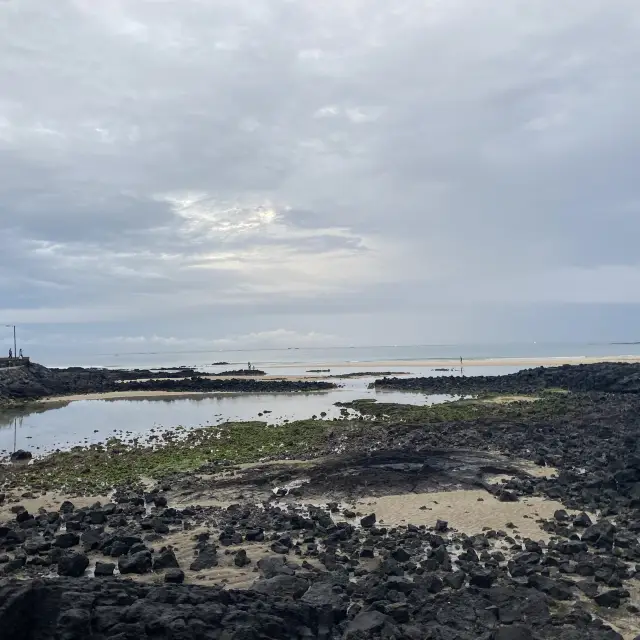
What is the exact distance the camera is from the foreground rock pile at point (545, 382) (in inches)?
1907

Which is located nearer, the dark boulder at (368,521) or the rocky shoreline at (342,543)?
the rocky shoreline at (342,543)

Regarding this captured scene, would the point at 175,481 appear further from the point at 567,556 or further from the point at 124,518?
the point at 567,556

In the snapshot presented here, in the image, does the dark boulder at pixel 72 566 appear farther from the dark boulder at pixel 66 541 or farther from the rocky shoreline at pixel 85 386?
the rocky shoreline at pixel 85 386

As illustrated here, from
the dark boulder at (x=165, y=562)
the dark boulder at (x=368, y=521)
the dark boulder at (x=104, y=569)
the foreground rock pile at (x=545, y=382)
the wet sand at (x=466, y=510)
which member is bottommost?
the wet sand at (x=466, y=510)

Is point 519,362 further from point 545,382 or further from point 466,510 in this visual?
point 466,510

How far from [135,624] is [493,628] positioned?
5.08m

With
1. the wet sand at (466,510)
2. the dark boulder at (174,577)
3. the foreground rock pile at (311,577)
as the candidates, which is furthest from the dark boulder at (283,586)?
the wet sand at (466,510)

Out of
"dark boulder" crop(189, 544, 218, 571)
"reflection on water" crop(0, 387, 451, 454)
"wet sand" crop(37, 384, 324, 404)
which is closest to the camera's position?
"dark boulder" crop(189, 544, 218, 571)

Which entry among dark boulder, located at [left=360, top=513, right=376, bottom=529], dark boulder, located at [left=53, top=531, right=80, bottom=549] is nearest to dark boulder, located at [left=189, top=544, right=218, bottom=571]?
dark boulder, located at [left=53, top=531, right=80, bottom=549]

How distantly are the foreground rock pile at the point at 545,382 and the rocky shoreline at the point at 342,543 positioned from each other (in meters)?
24.6

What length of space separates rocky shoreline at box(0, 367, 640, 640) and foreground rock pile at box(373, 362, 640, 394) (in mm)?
24607

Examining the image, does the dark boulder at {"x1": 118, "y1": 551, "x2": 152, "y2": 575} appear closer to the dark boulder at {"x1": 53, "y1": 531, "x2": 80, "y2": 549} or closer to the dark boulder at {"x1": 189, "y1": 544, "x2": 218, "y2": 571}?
the dark boulder at {"x1": 189, "y1": 544, "x2": 218, "y2": 571}

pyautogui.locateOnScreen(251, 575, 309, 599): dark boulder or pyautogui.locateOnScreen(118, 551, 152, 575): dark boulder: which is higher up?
pyautogui.locateOnScreen(251, 575, 309, 599): dark boulder

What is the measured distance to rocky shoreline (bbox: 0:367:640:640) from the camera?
802 cm
